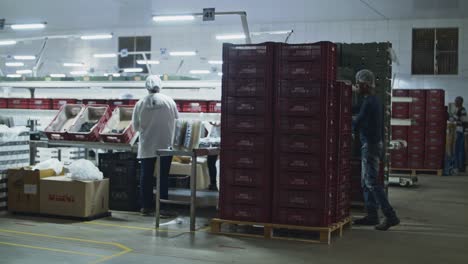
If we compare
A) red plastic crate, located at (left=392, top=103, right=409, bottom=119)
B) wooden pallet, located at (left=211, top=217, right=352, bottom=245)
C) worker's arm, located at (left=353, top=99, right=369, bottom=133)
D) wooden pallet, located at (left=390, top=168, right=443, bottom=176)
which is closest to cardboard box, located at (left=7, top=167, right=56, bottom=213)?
wooden pallet, located at (left=211, top=217, right=352, bottom=245)

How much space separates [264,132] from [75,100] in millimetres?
6786

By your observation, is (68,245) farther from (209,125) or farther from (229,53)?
(209,125)

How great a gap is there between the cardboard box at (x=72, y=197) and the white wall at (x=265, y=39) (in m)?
6.90

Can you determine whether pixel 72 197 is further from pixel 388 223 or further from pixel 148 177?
pixel 388 223

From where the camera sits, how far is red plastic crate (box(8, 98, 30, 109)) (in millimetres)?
12430

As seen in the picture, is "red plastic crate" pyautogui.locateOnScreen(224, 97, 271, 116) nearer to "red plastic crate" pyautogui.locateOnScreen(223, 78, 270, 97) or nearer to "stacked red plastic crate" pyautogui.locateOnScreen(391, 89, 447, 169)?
"red plastic crate" pyautogui.locateOnScreen(223, 78, 270, 97)

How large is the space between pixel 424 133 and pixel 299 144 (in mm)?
10016

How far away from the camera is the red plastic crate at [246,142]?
658 centimetres

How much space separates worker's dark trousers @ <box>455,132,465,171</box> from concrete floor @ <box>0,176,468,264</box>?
910cm

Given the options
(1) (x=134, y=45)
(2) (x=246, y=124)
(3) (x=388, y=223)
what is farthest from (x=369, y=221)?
(1) (x=134, y=45)

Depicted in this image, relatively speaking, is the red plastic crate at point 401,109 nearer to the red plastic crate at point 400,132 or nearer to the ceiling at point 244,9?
the red plastic crate at point 400,132

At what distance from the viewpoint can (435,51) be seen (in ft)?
67.1

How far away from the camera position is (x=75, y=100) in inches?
484

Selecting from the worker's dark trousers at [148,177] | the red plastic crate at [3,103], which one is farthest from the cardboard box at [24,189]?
the red plastic crate at [3,103]
